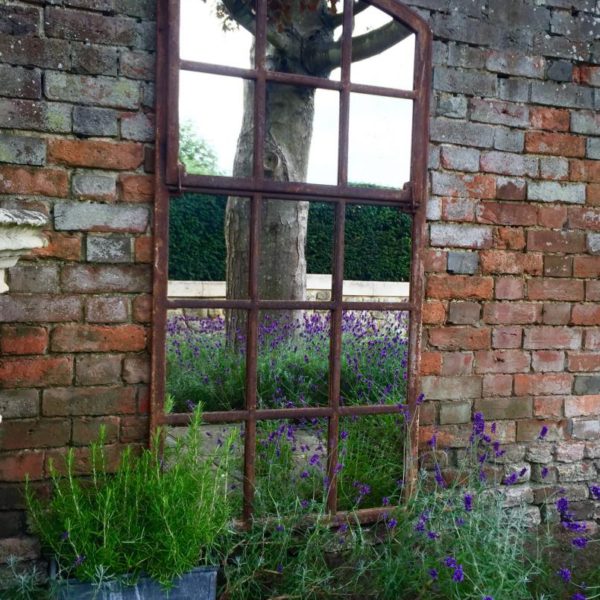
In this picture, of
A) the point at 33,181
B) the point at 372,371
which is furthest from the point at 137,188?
the point at 372,371

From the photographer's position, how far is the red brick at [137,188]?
283 cm

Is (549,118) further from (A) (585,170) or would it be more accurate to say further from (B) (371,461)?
(B) (371,461)

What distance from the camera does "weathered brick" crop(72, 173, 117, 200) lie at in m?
2.77

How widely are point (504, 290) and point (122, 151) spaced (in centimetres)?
189

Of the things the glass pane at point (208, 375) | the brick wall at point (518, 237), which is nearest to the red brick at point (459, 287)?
the brick wall at point (518, 237)

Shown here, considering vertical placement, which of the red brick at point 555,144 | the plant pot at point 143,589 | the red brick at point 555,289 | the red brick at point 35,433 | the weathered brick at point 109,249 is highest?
the red brick at point 555,144

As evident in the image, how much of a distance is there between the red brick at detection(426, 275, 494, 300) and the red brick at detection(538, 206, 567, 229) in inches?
16.1

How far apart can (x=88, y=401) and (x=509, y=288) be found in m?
2.01

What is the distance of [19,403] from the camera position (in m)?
2.76

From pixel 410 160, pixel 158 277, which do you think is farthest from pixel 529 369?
pixel 158 277

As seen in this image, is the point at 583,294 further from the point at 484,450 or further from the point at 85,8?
the point at 85,8

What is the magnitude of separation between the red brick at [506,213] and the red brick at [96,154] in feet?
5.27

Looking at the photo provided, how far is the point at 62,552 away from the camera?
263 cm

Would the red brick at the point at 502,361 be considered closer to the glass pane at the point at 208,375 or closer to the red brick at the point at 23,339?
the red brick at the point at 23,339
